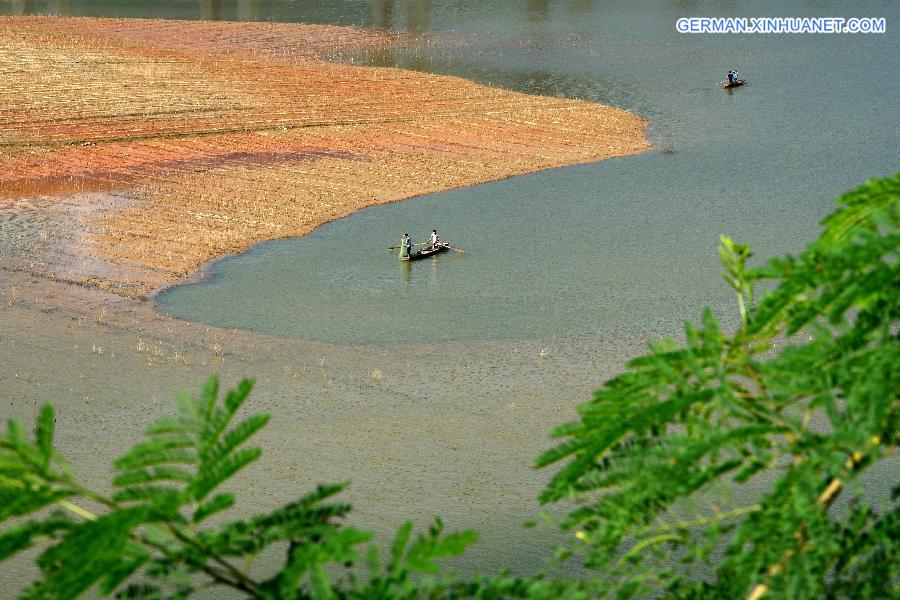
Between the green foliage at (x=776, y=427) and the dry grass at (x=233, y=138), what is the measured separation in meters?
22.4

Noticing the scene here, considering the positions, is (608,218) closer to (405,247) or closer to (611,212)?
(611,212)

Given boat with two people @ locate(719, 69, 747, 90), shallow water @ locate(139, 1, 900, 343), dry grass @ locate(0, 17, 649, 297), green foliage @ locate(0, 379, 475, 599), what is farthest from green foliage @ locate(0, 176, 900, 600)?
boat with two people @ locate(719, 69, 747, 90)

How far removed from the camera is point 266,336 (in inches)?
909

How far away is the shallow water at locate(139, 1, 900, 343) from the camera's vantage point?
2447 centimetres

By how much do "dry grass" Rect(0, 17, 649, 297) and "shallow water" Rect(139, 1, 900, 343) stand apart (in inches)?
54.7

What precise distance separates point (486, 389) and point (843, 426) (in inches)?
646

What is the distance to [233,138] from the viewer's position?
39.4m

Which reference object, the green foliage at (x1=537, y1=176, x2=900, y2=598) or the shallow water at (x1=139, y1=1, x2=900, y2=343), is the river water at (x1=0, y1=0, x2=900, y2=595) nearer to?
the shallow water at (x1=139, y1=1, x2=900, y2=343)

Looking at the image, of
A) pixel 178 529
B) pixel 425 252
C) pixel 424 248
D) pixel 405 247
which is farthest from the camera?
pixel 424 248

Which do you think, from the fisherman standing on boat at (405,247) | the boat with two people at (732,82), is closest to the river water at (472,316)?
the fisherman standing on boat at (405,247)

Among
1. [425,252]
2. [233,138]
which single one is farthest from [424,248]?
[233,138]

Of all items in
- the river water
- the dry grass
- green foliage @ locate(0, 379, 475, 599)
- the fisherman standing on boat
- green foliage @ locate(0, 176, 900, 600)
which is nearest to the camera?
green foliage @ locate(0, 379, 475, 599)

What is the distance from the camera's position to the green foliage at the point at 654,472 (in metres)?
3.50

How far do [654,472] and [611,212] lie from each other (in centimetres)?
2866
